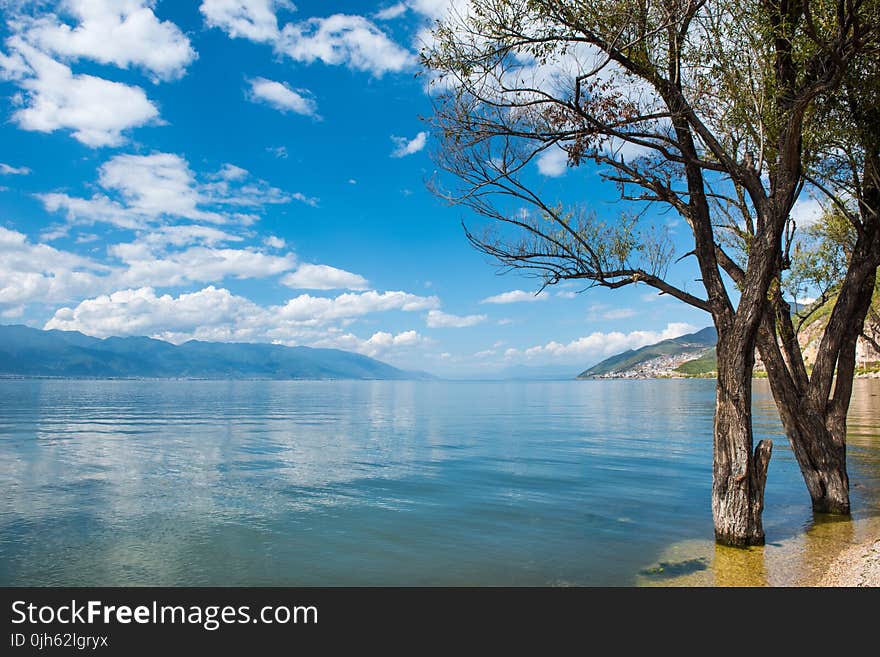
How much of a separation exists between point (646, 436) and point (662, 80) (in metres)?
36.6

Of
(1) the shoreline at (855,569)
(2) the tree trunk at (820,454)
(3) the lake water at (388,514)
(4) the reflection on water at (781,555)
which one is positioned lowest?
(3) the lake water at (388,514)

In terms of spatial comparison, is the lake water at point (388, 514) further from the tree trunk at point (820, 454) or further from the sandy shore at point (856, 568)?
the tree trunk at point (820, 454)

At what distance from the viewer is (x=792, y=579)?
37.8 ft

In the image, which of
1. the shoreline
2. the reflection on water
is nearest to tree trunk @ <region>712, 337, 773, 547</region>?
the reflection on water

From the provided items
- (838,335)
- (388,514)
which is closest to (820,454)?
(838,335)

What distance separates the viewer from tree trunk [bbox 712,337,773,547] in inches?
499

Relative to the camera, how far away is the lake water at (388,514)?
1301 centimetres

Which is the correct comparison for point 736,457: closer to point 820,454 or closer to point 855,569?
point 855,569

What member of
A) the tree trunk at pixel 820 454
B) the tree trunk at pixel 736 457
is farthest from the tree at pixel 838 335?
the tree trunk at pixel 736 457

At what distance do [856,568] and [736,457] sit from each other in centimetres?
288

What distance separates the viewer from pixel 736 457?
41.6 feet

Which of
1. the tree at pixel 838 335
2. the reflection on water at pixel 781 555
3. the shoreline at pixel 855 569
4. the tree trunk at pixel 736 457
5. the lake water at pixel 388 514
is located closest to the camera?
the shoreline at pixel 855 569

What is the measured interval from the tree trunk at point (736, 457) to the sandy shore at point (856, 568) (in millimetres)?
1645

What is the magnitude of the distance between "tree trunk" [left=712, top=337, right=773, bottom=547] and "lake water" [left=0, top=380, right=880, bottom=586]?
0.62m
